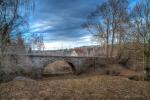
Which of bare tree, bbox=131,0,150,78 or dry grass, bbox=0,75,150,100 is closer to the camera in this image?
dry grass, bbox=0,75,150,100

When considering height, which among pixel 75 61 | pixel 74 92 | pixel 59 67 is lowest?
pixel 59 67

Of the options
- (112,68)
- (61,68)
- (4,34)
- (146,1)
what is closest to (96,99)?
(4,34)

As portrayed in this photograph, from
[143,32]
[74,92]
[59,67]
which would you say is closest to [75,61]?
[59,67]

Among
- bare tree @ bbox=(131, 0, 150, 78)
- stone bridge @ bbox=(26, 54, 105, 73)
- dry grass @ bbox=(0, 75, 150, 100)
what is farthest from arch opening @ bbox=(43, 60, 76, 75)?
dry grass @ bbox=(0, 75, 150, 100)

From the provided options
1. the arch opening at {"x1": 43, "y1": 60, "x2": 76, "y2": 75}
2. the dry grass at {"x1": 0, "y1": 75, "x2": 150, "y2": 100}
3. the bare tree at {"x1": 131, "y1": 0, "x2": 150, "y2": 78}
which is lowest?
the arch opening at {"x1": 43, "y1": 60, "x2": 76, "y2": 75}

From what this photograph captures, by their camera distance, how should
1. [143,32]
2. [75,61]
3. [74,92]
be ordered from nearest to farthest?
[74,92] → [143,32] → [75,61]

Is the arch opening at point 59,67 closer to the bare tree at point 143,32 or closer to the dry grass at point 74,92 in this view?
the bare tree at point 143,32

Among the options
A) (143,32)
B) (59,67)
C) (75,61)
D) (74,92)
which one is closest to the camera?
(74,92)

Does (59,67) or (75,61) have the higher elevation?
(75,61)

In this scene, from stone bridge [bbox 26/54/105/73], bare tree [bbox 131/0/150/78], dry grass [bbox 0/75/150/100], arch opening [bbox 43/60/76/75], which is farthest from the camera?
arch opening [bbox 43/60/76/75]

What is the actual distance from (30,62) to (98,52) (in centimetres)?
1548

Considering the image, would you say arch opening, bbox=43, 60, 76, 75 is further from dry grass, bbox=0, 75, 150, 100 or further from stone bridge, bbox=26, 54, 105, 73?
dry grass, bbox=0, 75, 150, 100

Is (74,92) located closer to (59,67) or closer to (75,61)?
(75,61)

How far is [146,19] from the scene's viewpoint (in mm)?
19516
